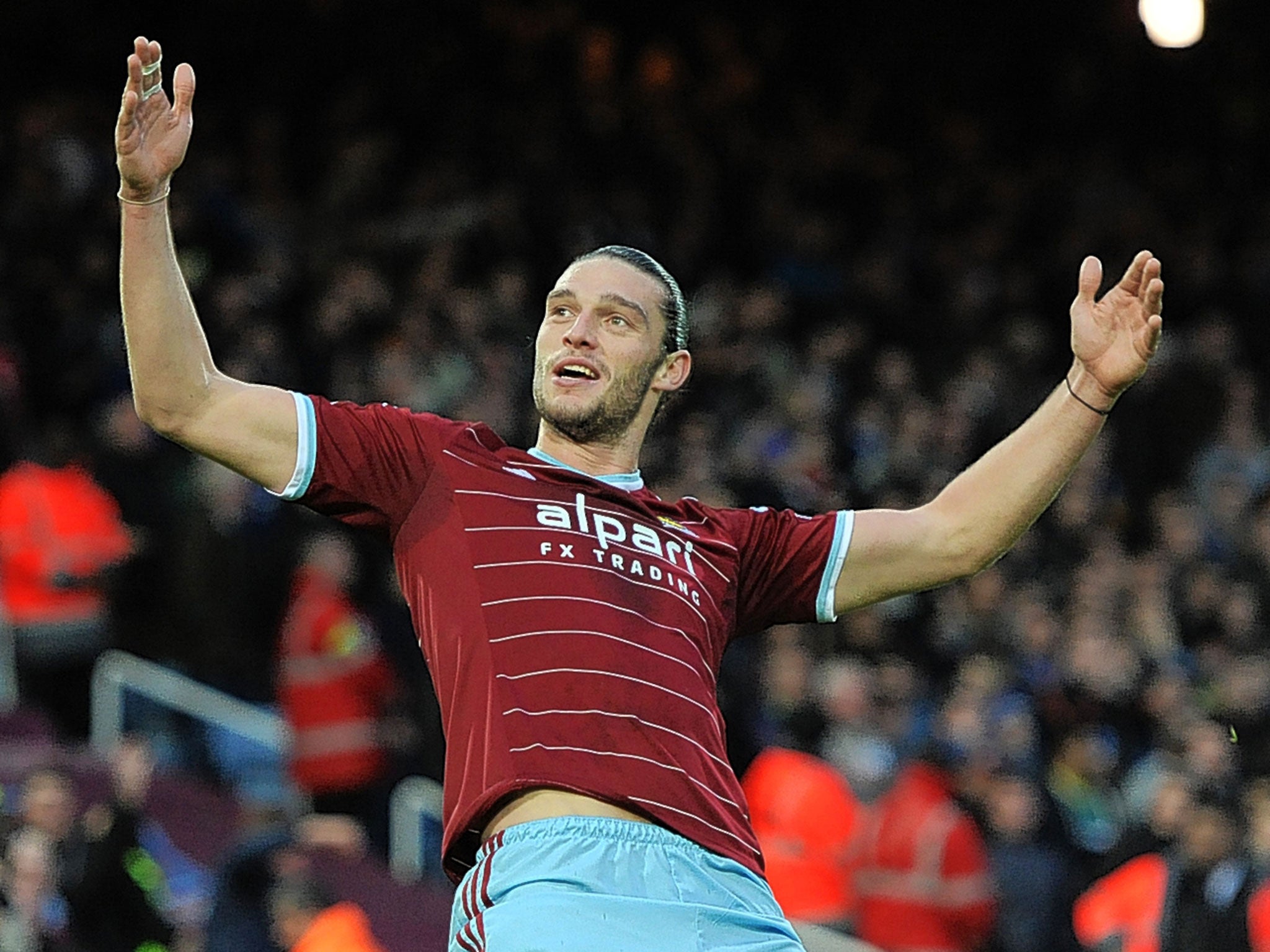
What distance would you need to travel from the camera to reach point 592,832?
3.33 meters

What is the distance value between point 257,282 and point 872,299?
165 inches

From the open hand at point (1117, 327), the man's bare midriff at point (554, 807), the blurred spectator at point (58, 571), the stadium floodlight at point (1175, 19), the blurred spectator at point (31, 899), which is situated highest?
the stadium floodlight at point (1175, 19)

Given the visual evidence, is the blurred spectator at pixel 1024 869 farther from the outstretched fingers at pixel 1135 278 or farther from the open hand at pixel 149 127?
the open hand at pixel 149 127

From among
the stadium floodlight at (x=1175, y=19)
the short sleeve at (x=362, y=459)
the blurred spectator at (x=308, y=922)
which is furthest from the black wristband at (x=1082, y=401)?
the stadium floodlight at (x=1175, y=19)

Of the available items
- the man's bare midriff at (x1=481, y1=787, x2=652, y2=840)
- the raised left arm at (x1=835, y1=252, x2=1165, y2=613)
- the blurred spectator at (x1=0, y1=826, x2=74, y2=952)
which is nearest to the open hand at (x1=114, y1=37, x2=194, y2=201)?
the man's bare midriff at (x1=481, y1=787, x2=652, y2=840)

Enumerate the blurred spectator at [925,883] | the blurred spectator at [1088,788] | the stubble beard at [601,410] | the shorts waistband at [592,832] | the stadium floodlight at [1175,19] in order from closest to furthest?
Result: the shorts waistband at [592,832] → the stubble beard at [601,410] → the blurred spectator at [925,883] → the blurred spectator at [1088,788] → the stadium floodlight at [1175,19]

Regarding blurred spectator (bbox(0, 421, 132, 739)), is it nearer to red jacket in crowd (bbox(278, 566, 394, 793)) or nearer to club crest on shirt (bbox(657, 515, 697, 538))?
red jacket in crowd (bbox(278, 566, 394, 793))

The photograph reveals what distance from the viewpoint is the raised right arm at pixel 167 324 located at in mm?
3344

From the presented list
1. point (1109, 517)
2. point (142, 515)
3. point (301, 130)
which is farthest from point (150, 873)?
point (301, 130)

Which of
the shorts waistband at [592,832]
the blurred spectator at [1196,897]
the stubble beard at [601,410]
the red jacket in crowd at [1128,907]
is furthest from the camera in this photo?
the red jacket in crowd at [1128,907]

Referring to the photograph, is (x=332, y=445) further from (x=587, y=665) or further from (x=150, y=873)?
(x=150, y=873)

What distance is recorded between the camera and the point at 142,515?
9.41 meters

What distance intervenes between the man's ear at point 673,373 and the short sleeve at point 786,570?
276 mm

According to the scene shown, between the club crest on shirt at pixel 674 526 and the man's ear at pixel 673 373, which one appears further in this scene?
the man's ear at pixel 673 373
